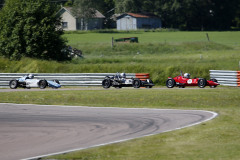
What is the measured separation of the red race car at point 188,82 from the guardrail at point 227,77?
31.2 inches

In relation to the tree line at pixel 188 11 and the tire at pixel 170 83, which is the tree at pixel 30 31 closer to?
the tire at pixel 170 83

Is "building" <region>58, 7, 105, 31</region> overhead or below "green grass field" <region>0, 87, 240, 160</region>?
overhead

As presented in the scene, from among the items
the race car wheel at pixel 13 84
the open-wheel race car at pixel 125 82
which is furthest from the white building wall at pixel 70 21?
the open-wheel race car at pixel 125 82

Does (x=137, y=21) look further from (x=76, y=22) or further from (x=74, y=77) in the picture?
(x=74, y=77)

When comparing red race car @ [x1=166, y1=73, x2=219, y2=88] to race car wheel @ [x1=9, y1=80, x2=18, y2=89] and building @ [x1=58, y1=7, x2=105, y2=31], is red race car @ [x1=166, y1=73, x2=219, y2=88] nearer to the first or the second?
race car wheel @ [x1=9, y1=80, x2=18, y2=89]

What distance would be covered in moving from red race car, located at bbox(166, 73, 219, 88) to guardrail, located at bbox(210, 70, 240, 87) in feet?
2.60

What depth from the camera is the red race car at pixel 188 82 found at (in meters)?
22.7

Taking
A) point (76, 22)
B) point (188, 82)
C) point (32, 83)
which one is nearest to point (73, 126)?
point (188, 82)

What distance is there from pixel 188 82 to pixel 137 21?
7380cm

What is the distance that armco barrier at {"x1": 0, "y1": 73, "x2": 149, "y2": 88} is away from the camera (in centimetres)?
2514

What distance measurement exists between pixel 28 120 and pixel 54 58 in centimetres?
1990

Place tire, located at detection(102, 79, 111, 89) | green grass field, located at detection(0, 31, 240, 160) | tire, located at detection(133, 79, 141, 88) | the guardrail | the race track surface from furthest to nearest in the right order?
tire, located at detection(102, 79, 111, 89) → tire, located at detection(133, 79, 141, 88) → the guardrail → the race track surface → green grass field, located at detection(0, 31, 240, 160)

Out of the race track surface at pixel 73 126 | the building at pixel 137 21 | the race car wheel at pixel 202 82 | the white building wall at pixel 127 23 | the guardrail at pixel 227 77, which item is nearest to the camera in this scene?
the race track surface at pixel 73 126

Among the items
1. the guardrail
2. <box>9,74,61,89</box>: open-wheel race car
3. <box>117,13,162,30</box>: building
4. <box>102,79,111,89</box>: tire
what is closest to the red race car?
the guardrail
